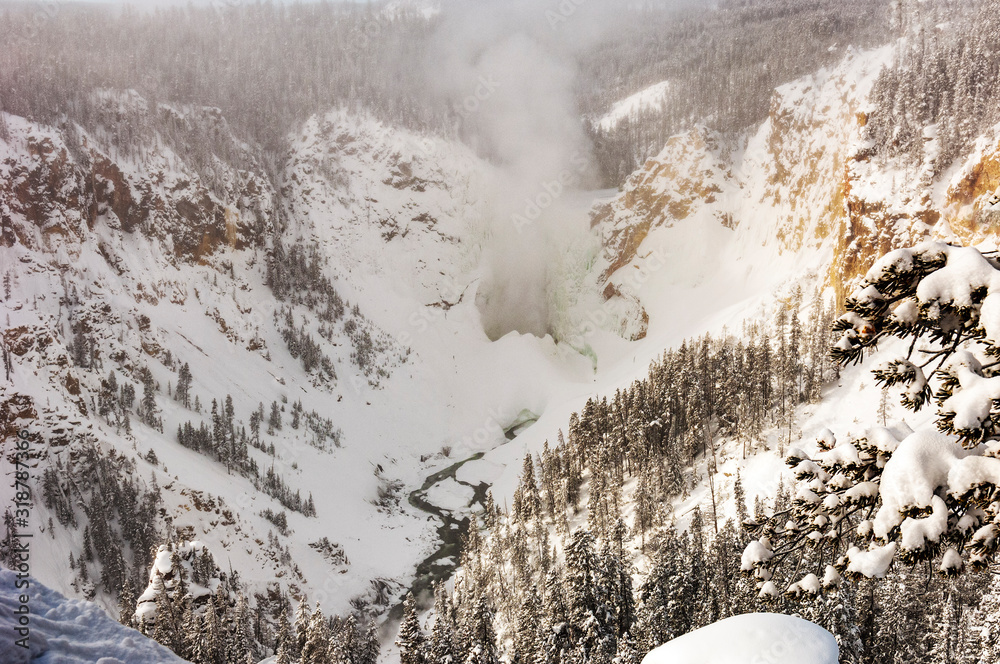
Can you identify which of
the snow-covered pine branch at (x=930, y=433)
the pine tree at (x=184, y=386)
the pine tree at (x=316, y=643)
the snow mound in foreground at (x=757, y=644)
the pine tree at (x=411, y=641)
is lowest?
the pine tree at (x=184, y=386)

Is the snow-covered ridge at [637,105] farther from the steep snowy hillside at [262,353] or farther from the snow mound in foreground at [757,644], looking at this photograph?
the snow mound in foreground at [757,644]

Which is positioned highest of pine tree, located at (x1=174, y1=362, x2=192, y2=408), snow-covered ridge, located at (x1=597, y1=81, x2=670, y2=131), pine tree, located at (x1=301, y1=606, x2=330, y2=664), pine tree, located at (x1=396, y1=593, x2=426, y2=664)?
snow-covered ridge, located at (x1=597, y1=81, x2=670, y2=131)

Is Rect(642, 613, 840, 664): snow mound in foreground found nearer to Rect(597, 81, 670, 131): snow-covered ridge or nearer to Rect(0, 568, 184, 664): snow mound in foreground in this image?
Rect(0, 568, 184, 664): snow mound in foreground

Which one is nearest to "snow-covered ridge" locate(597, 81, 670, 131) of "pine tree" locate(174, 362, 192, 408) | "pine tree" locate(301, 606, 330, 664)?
"pine tree" locate(174, 362, 192, 408)

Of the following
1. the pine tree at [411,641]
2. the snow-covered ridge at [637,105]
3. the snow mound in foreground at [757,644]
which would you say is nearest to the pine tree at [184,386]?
the pine tree at [411,641]

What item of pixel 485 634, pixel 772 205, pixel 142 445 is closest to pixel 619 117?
pixel 772 205

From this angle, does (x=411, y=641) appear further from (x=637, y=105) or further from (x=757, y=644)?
(x=637, y=105)
